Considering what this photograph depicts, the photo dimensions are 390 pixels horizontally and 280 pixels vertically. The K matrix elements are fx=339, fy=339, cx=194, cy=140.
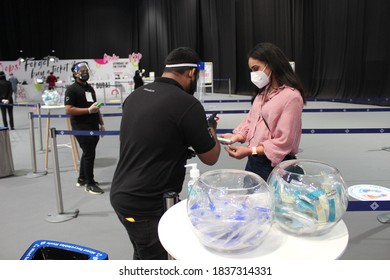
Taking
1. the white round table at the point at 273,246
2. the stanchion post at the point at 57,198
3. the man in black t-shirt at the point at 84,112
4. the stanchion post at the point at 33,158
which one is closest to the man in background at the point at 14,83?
the stanchion post at the point at 33,158

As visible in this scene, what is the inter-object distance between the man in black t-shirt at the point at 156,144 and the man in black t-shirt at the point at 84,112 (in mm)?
2441

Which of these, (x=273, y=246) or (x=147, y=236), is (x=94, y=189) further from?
(x=273, y=246)

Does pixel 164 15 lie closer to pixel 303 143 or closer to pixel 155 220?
pixel 303 143

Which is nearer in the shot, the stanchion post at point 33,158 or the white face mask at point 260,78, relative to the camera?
the white face mask at point 260,78

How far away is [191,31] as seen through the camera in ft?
61.2

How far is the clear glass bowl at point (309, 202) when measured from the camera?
42.3 inches

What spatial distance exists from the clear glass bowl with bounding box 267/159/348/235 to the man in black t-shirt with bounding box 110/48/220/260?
20.1 inches

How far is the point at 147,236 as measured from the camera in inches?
65.6

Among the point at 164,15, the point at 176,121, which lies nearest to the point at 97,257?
the point at 176,121

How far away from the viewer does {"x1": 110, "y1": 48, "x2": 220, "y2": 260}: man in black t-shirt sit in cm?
153

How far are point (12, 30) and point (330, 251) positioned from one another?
76.3 feet

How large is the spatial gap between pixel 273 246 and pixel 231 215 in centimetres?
17

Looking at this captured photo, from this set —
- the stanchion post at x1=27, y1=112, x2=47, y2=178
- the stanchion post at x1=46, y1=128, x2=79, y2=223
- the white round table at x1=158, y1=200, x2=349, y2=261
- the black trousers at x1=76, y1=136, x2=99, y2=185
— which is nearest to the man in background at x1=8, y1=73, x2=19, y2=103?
the stanchion post at x1=27, y1=112, x2=47, y2=178

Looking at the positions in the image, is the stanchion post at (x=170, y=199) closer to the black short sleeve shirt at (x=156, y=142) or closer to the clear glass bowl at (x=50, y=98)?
the black short sleeve shirt at (x=156, y=142)
